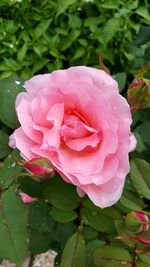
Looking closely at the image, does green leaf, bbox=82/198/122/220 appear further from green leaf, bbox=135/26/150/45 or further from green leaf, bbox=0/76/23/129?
green leaf, bbox=135/26/150/45

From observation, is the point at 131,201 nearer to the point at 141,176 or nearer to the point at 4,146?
the point at 141,176

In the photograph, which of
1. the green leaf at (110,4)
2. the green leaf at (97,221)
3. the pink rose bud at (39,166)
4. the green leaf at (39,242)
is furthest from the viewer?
the green leaf at (110,4)

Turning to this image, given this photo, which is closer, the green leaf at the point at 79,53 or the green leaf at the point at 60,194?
the green leaf at the point at 60,194

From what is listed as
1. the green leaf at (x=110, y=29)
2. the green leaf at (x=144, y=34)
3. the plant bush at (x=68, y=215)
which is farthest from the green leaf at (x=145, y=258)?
the green leaf at (x=110, y=29)

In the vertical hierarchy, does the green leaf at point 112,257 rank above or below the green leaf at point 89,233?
above

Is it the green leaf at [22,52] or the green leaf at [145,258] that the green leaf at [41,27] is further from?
the green leaf at [145,258]

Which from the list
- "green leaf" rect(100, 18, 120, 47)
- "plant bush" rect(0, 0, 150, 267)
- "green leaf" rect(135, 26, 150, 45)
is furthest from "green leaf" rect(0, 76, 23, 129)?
"green leaf" rect(100, 18, 120, 47)
